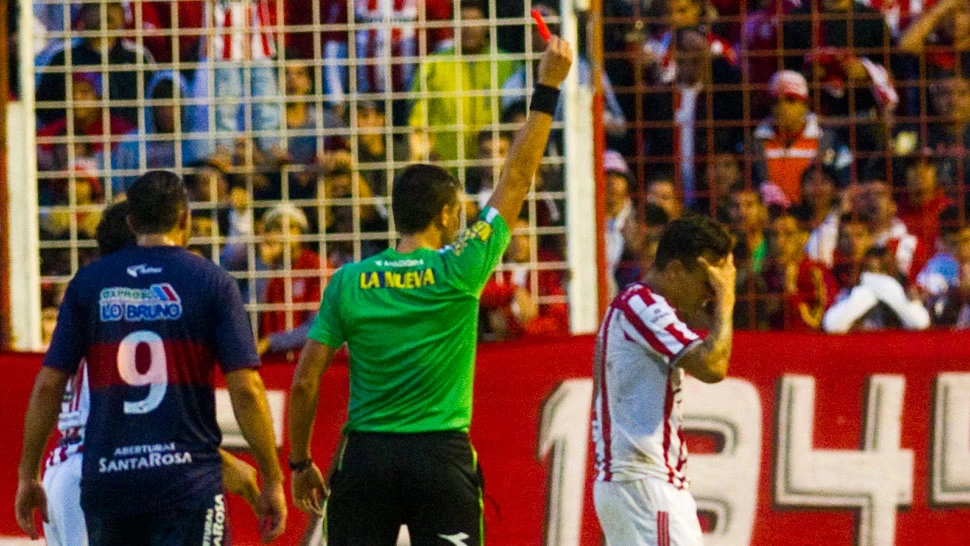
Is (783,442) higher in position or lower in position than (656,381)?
lower

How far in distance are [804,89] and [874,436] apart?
2.08m

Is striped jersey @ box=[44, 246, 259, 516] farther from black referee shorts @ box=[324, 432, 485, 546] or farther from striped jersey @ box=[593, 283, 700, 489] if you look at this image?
striped jersey @ box=[593, 283, 700, 489]

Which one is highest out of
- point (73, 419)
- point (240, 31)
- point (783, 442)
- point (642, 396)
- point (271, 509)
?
point (240, 31)

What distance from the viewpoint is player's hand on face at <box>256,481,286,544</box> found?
17.2 feet

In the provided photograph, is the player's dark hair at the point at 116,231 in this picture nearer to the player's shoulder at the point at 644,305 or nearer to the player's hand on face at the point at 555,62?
the player's hand on face at the point at 555,62

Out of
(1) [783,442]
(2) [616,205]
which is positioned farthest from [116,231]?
(1) [783,442]

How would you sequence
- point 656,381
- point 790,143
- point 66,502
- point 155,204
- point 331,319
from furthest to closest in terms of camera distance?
point 790,143 < point 66,502 < point 656,381 < point 331,319 < point 155,204

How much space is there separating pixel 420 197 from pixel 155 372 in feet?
3.36

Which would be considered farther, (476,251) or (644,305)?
(644,305)

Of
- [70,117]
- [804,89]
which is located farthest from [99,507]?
[804,89]

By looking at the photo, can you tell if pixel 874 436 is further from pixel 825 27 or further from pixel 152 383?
pixel 152 383

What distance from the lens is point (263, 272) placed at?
866 cm

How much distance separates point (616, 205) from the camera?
867cm

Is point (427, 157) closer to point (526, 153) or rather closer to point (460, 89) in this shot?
point (460, 89)
